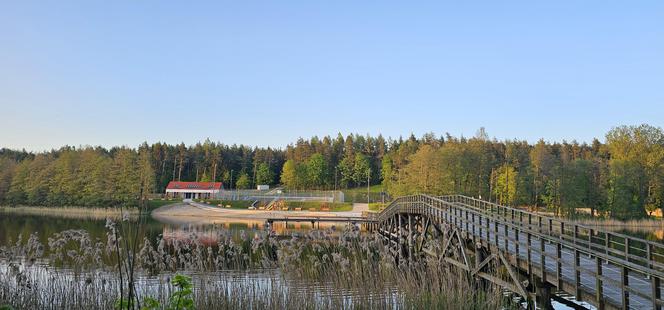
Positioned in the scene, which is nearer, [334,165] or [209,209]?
[209,209]

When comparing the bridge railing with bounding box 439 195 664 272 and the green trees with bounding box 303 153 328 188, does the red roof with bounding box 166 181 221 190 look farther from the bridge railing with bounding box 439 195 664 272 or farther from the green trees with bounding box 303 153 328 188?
the bridge railing with bounding box 439 195 664 272

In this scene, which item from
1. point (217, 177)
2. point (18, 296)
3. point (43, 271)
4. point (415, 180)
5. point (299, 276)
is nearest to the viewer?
point (18, 296)

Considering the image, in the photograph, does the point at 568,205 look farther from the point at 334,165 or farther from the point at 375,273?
the point at 334,165

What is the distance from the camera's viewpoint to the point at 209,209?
74.6 m

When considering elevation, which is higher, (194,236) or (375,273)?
(194,236)

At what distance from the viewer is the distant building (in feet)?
330

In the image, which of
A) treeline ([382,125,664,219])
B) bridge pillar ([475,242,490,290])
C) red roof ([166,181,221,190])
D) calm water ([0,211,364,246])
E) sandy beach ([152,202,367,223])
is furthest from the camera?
red roof ([166,181,221,190])

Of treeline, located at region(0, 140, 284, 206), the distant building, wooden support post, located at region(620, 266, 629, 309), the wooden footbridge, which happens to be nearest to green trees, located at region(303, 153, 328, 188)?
treeline, located at region(0, 140, 284, 206)

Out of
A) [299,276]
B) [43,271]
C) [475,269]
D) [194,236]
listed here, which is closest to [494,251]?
[475,269]

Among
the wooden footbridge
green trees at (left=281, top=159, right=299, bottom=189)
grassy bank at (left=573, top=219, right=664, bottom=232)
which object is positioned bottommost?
grassy bank at (left=573, top=219, right=664, bottom=232)

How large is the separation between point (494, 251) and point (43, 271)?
1141 centimetres

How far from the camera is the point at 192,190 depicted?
101 m

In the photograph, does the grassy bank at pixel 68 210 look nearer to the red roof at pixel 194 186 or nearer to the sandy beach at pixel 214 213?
the sandy beach at pixel 214 213

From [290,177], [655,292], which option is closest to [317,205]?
[290,177]
